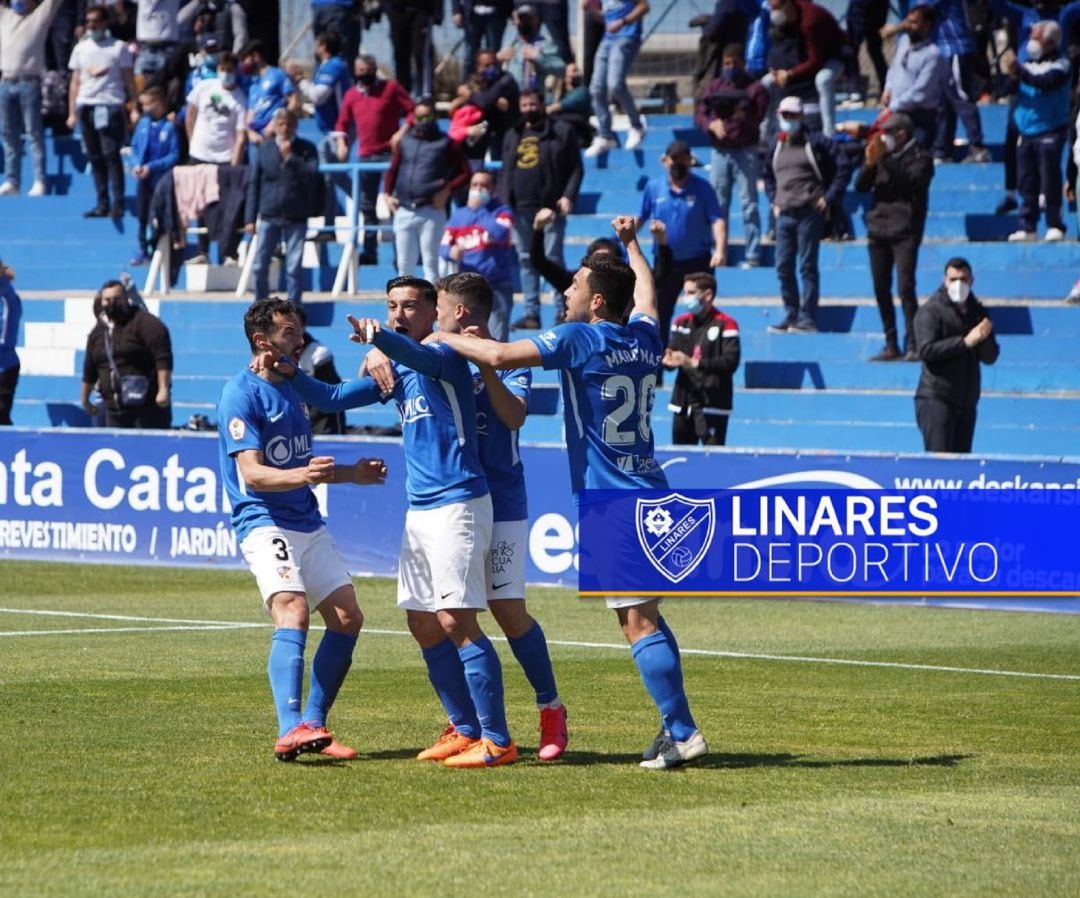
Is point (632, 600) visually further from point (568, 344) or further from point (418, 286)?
point (418, 286)

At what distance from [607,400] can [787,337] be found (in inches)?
554

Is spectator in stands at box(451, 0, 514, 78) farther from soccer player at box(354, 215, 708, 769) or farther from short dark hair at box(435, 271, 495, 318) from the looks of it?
soccer player at box(354, 215, 708, 769)

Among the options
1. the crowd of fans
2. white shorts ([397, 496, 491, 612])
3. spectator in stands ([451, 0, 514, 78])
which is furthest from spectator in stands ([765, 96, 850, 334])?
white shorts ([397, 496, 491, 612])

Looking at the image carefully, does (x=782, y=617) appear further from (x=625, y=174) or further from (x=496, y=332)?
(x=625, y=174)

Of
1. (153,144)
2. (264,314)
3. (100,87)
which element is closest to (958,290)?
(264,314)

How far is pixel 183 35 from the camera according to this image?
1133 inches

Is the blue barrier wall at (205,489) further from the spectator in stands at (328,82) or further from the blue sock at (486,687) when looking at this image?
the spectator in stands at (328,82)

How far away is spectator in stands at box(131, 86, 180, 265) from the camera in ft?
86.3

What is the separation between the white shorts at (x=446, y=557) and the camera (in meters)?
8.60

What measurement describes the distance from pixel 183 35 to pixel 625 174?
22.5 ft

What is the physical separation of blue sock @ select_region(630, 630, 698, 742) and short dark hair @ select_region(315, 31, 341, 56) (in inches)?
754

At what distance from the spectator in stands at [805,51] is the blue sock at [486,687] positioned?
1491cm

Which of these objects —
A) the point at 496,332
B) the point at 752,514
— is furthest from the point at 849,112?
the point at 752,514

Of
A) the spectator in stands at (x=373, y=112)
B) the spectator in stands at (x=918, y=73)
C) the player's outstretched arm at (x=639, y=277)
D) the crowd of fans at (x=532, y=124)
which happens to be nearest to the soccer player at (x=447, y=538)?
the player's outstretched arm at (x=639, y=277)
